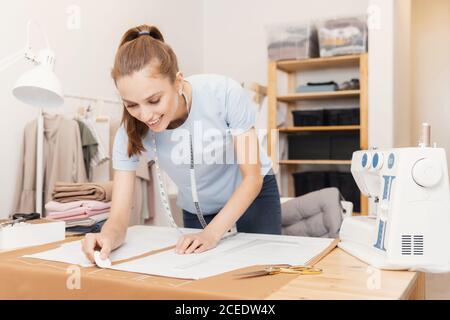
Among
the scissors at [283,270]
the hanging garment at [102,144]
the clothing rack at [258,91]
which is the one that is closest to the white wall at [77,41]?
the hanging garment at [102,144]

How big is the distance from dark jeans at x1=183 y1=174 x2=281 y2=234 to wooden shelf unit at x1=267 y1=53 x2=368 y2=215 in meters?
1.67

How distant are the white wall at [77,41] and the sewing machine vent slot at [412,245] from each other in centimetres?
204

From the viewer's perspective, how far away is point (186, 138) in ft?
4.31

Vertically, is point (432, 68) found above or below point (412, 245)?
above

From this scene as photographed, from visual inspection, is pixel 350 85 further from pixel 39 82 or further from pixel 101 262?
pixel 101 262

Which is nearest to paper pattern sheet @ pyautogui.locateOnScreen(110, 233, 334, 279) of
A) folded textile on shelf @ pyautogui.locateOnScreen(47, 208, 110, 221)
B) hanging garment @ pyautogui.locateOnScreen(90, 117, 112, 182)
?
folded textile on shelf @ pyautogui.locateOnScreen(47, 208, 110, 221)

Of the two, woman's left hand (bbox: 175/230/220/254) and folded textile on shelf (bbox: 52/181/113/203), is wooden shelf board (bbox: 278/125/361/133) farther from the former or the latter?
woman's left hand (bbox: 175/230/220/254)

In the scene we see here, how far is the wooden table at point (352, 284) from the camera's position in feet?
2.49

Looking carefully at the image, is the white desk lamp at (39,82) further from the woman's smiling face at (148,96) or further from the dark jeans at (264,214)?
the dark jeans at (264,214)

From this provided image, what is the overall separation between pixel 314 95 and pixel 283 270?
9.13ft

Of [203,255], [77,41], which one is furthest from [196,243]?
[77,41]

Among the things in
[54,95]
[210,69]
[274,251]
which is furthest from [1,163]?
[210,69]

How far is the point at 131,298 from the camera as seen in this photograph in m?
0.82

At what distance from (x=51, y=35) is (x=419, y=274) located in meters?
2.37
